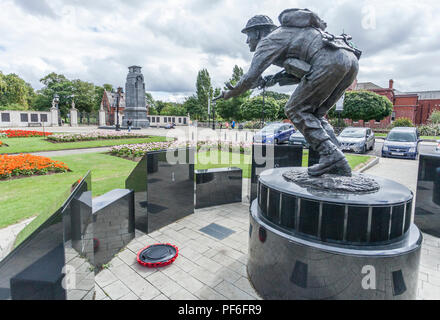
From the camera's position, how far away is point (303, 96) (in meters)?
3.56

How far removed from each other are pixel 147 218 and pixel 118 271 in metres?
1.32

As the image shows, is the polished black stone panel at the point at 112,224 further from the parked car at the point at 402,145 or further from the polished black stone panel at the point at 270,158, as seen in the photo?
the parked car at the point at 402,145

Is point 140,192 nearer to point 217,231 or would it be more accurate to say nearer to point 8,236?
point 217,231

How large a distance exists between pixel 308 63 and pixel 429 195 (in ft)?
13.1

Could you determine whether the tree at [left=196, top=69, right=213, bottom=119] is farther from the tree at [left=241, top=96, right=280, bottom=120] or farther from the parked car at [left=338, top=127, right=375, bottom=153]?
the parked car at [left=338, top=127, right=375, bottom=153]

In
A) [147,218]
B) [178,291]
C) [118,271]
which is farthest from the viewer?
[147,218]

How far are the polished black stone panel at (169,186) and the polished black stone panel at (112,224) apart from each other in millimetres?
424

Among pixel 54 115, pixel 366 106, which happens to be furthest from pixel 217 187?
pixel 54 115

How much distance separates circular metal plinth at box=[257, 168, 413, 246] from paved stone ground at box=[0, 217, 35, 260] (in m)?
4.29

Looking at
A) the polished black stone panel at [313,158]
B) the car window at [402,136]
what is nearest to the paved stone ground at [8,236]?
the polished black stone panel at [313,158]

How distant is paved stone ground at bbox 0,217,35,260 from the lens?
4.12 m

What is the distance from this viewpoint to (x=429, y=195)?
202 inches

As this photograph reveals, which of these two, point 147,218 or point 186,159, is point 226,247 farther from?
point 186,159
